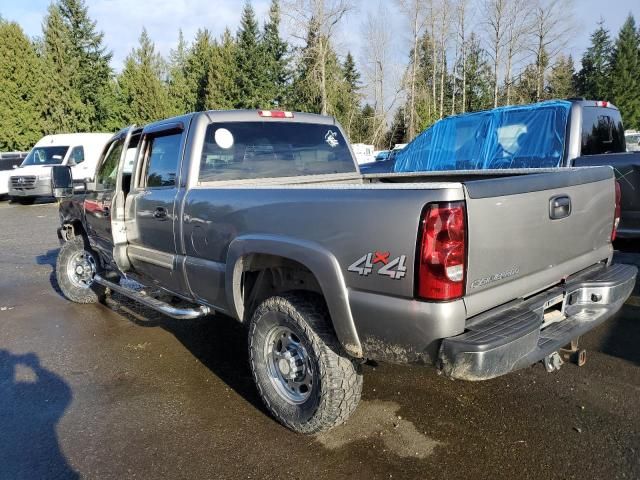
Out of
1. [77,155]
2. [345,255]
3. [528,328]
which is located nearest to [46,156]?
[77,155]

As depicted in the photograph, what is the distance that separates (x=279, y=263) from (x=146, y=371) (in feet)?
6.16

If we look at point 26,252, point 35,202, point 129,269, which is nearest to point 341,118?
point 35,202

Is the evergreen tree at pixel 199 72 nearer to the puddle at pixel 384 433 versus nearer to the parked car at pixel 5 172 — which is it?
the parked car at pixel 5 172

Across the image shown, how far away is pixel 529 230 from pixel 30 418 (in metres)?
3.46

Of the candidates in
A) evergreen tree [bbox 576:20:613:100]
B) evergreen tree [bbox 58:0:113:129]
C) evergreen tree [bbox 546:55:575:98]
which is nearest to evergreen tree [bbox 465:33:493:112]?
evergreen tree [bbox 546:55:575:98]

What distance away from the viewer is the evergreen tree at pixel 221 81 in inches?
1730

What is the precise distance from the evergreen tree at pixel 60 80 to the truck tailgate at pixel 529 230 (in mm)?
39303

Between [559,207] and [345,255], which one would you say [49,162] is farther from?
[559,207]

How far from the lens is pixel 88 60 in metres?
38.9

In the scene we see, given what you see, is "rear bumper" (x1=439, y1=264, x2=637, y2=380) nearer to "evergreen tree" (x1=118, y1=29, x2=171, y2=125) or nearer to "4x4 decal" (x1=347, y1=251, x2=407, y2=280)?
"4x4 decal" (x1=347, y1=251, x2=407, y2=280)

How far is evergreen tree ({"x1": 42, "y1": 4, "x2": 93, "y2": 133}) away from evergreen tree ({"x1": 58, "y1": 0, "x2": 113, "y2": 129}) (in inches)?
18.0

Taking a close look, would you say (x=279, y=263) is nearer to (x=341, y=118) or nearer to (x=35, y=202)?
(x=35, y=202)

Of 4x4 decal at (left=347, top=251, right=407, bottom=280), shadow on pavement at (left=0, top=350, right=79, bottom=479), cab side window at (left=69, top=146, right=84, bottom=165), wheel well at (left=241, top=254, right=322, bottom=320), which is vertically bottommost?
shadow on pavement at (left=0, top=350, right=79, bottom=479)

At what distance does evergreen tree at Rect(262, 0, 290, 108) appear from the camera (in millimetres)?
44162
